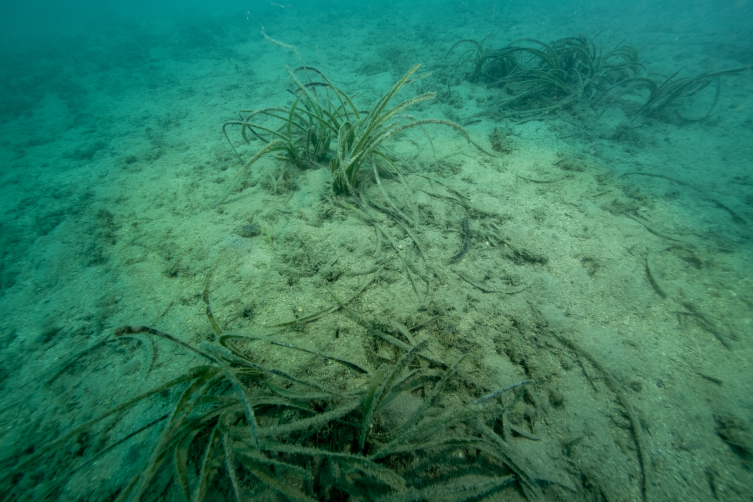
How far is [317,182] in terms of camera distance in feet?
9.83

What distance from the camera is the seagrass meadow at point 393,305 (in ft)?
4.33

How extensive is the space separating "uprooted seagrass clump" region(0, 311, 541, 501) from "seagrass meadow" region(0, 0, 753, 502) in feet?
0.04

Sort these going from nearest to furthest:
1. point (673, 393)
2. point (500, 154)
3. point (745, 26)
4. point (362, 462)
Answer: point (362, 462)
point (673, 393)
point (500, 154)
point (745, 26)

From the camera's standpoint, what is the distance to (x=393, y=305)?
200cm

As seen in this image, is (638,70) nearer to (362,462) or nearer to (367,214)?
(367,214)

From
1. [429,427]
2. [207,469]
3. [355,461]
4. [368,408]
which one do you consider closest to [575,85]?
[429,427]

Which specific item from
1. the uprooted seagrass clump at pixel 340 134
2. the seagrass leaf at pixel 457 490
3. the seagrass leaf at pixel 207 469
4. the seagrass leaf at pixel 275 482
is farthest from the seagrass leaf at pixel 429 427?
the uprooted seagrass clump at pixel 340 134

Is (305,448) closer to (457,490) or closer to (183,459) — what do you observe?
(183,459)

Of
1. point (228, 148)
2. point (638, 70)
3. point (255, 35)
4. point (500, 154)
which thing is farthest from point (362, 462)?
point (255, 35)

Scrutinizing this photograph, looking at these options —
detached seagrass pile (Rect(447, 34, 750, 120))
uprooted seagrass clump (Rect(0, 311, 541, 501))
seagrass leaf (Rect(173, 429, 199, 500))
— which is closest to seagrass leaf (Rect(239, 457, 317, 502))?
uprooted seagrass clump (Rect(0, 311, 541, 501))

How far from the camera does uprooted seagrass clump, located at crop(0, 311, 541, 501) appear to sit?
1.19 m

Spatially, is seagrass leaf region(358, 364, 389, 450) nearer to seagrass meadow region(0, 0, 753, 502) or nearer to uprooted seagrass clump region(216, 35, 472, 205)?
seagrass meadow region(0, 0, 753, 502)

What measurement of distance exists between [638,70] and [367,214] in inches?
287

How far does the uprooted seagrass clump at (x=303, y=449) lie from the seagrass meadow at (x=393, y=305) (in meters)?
0.01
